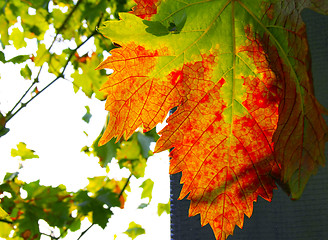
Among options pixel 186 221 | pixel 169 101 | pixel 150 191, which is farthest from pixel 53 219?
pixel 169 101

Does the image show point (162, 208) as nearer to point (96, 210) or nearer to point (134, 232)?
point (134, 232)

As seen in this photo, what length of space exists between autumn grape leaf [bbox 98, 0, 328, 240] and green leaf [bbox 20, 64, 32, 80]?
1.07m

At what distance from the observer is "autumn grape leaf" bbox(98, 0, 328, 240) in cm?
30

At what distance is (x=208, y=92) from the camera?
1.05 ft

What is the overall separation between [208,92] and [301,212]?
276mm

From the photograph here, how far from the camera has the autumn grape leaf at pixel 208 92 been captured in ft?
0.97

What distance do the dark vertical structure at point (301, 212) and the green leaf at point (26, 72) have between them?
3.01ft

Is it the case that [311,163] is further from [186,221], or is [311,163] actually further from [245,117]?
[186,221]

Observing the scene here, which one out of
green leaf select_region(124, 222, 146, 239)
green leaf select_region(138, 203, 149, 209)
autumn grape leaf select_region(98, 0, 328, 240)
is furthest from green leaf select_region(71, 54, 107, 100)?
autumn grape leaf select_region(98, 0, 328, 240)

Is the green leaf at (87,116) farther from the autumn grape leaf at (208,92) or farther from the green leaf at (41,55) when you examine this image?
the autumn grape leaf at (208,92)

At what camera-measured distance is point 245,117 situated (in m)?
0.31

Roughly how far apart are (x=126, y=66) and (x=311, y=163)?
16 cm

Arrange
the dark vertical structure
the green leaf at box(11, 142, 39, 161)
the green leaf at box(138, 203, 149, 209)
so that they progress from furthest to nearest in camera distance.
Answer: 1. the green leaf at box(138, 203, 149, 209)
2. the green leaf at box(11, 142, 39, 161)
3. the dark vertical structure

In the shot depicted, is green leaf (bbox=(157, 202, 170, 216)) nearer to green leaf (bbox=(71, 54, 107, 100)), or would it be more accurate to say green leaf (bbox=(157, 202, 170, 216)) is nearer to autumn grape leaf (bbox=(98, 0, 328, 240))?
green leaf (bbox=(71, 54, 107, 100))
